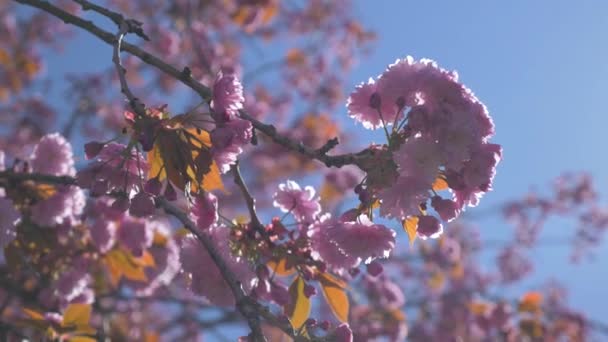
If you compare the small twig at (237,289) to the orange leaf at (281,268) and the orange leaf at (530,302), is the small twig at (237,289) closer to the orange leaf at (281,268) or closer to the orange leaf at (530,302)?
the orange leaf at (281,268)

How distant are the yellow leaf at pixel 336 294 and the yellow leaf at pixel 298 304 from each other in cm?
7

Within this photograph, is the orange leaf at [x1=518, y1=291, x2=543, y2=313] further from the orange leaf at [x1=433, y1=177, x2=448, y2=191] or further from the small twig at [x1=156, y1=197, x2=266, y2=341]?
the small twig at [x1=156, y1=197, x2=266, y2=341]

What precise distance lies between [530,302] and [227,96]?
3038mm

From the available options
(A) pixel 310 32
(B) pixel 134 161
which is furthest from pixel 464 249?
(B) pixel 134 161

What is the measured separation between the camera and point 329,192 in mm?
5516

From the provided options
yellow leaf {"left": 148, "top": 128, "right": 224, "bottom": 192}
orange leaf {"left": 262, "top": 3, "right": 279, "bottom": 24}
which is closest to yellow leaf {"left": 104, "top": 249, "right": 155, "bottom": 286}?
Answer: yellow leaf {"left": 148, "top": 128, "right": 224, "bottom": 192}

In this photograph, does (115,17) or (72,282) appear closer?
(115,17)

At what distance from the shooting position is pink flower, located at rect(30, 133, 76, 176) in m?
2.32

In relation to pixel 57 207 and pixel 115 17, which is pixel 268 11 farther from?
pixel 115 17

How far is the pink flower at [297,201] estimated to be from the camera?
1873 mm

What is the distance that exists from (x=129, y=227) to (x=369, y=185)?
1384mm

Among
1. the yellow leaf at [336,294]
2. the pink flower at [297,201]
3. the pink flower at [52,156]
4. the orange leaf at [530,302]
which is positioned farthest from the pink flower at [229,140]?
the orange leaf at [530,302]

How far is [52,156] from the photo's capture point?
2.34 meters

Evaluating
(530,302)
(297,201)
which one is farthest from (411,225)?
(530,302)
